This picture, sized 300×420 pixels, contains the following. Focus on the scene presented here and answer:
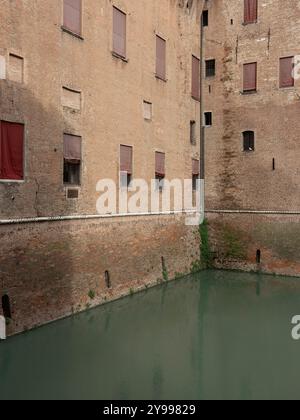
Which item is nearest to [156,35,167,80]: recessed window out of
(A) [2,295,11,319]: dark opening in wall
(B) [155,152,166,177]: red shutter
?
(B) [155,152,166,177]: red shutter

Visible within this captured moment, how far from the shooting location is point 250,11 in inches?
686

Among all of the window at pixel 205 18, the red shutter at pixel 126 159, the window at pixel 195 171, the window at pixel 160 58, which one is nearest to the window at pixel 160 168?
the red shutter at pixel 126 159

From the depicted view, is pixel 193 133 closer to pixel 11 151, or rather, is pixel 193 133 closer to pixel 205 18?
pixel 205 18

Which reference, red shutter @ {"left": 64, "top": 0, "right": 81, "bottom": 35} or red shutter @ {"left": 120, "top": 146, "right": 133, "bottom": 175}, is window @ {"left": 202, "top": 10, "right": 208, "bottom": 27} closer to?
red shutter @ {"left": 120, "top": 146, "right": 133, "bottom": 175}

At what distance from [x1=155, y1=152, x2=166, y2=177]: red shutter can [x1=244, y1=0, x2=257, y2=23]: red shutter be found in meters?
6.72

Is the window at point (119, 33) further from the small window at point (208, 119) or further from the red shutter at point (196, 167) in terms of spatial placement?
the small window at point (208, 119)

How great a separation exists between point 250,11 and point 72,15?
896cm

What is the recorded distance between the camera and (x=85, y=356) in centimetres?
898

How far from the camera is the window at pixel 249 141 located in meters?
17.6

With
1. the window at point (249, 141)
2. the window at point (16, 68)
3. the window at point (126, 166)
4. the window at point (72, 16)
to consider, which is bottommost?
the window at point (126, 166)

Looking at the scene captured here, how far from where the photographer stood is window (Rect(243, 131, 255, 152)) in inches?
693

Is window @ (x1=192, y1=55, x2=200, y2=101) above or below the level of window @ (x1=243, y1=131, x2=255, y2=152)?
above
